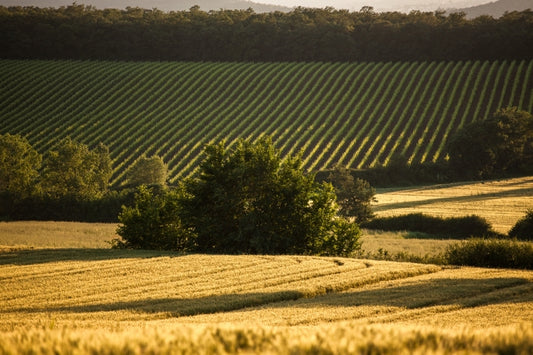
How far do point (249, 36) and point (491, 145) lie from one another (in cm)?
5442

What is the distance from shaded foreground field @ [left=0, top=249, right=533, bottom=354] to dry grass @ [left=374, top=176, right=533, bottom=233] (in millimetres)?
24461

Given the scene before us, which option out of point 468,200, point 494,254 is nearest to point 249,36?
point 468,200

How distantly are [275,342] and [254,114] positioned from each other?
272 ft

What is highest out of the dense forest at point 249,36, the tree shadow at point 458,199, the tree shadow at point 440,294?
the dense forest at point 249,36

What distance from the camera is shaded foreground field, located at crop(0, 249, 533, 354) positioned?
15.8ft

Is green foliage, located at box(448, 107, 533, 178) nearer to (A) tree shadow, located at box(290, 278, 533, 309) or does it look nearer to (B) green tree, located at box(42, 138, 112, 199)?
(B) green tree, located at box(42, 138, 112, 199)

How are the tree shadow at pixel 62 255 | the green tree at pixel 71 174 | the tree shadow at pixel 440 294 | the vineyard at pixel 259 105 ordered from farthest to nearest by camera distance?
the vineyard at pixel 259 105
the green tree at pixel 71 174
the tree shadow at pixel 62 255
the tree shadow at pixel 440 294

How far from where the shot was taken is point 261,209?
3127 cm

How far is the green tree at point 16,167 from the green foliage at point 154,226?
81.3 feet

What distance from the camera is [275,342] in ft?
15.7

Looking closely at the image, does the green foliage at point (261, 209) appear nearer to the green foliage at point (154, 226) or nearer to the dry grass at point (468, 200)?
the green foliage at point (154, 226)

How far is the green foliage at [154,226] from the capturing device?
103 feet

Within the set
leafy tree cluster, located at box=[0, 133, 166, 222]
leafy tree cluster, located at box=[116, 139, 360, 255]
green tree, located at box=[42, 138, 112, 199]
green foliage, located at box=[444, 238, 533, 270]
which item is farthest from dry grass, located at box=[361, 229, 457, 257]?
green tree, located at box=[42, 138, 112, 199]

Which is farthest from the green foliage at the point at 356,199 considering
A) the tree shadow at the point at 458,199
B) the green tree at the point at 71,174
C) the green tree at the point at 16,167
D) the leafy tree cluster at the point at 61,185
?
the green tree at the point at 16,167
